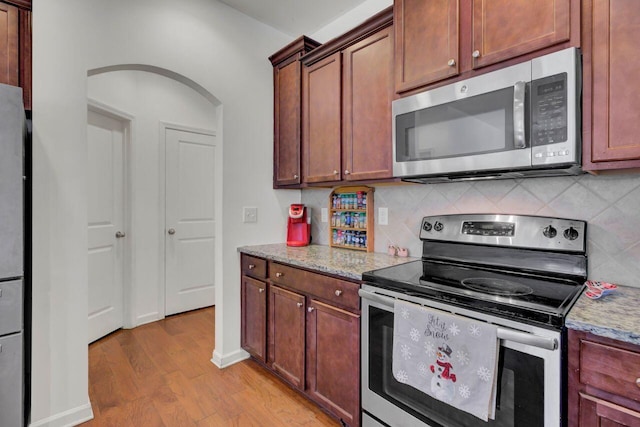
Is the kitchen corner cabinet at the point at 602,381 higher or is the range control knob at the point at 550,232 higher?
the range control knob at the point at 550,232

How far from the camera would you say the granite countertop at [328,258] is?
1.68 m

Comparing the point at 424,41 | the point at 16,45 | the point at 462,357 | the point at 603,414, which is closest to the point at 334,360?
the point at 462,357

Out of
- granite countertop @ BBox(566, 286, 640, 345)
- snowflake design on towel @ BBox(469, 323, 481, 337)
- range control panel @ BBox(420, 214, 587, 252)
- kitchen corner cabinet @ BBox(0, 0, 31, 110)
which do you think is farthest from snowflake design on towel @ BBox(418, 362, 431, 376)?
kitchen corner cabinet @ BBox(0, 0, 31, 110)

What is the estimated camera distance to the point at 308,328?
1867 millimetres

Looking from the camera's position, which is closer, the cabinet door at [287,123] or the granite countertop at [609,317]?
the granite countertop at [609,317]

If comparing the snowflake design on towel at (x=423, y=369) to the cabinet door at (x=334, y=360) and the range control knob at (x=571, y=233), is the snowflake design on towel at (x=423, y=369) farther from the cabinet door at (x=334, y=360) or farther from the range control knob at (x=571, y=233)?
the range control knob at (x=571, y=233)

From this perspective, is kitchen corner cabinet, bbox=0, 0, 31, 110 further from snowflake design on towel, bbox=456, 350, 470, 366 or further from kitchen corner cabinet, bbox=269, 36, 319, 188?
snowflake design on towel, bbox=456, 350, 470, 366

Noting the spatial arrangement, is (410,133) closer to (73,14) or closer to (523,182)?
(523,182)

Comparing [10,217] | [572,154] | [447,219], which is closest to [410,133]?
[447,219]

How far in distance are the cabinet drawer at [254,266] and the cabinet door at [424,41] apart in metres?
1.45

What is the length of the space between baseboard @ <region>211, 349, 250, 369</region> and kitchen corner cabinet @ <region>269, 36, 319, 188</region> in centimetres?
139

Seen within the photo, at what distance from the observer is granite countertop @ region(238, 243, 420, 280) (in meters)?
1.68

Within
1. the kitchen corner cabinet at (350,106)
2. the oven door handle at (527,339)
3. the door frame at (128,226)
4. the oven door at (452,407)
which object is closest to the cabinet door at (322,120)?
the kitchen corner cabinet at (350,106)

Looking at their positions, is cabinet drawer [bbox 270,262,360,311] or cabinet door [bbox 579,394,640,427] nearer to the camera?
cabinet door [bbox 579,394,640,427]
